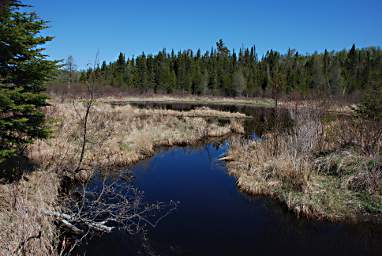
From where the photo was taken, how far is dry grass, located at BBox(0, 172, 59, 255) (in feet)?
13.3

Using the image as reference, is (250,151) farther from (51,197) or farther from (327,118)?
(51,197)

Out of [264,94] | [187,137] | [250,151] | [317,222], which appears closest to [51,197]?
[317,222]

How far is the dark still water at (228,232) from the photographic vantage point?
571 centimetres

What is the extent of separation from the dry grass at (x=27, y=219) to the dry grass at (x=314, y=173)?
5999 mm

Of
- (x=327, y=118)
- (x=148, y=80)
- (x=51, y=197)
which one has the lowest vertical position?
(x=51, y=197)

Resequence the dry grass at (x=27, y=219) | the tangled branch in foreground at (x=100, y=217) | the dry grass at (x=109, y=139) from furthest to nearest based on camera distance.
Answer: the dry grass at (x=109, y=139), the tangled branch in foreground at (x=100, y=217), the dry grass at (x=27, y=219)

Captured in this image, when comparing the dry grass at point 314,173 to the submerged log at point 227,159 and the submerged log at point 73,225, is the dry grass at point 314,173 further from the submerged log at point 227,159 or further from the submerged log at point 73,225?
the submerged log at point 73,225

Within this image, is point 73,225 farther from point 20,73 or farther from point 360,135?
point 360,135

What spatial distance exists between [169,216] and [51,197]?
2975 mm

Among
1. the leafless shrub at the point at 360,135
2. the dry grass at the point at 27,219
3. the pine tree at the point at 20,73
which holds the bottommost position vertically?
the dry grass at the point at 27,219

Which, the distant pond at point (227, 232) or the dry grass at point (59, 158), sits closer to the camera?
the dry grass at point (59, 158)

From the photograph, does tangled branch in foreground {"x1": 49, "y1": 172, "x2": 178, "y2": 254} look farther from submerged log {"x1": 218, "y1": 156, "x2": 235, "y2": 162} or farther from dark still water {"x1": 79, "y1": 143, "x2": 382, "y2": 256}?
submerged log {"x1": 218, "y1": 156, "x2": 235, "y2": 162}

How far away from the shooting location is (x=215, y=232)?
21.3ft

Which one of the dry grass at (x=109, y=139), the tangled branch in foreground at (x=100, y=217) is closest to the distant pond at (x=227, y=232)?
the tangled branch in foreground at (x=100, y=217)
